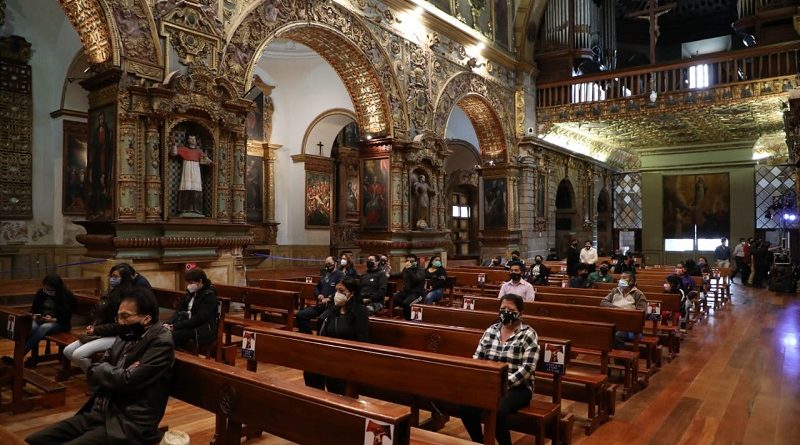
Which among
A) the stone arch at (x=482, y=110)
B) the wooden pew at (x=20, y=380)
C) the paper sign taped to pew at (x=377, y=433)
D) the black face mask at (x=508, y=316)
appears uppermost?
the stone arch at (x=482, y=110)

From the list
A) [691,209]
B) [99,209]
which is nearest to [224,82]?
[99,209]

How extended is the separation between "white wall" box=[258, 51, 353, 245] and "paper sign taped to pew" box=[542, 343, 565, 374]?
534 inches

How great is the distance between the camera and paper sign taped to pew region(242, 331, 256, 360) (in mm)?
4262

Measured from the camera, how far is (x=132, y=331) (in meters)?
3.06

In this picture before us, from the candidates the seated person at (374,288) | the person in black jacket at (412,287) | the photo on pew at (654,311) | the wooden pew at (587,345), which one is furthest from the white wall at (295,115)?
the wooden pew at (587,345)

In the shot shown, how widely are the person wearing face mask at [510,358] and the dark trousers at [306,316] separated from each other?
11.8ft

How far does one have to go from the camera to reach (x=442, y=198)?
50.2 ft

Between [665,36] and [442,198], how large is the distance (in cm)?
1652

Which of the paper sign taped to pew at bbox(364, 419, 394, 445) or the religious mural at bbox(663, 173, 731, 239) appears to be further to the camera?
the religious mural at bbox(663, 173, 731, 239)

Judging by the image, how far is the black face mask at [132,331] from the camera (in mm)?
3039

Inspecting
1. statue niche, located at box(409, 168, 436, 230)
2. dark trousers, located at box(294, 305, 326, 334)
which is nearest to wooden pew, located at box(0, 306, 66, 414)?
dark trousers, located at box(294, 305, 326, 334)

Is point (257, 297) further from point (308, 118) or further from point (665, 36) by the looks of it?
point (665, 36)

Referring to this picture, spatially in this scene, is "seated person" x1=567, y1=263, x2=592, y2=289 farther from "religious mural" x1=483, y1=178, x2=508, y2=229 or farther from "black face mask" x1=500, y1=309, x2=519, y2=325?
"religious mural" x1=483, y1=178, x2=508, y2=229

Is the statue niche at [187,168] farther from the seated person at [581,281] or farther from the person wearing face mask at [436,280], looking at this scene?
the seated person at [581,281]
